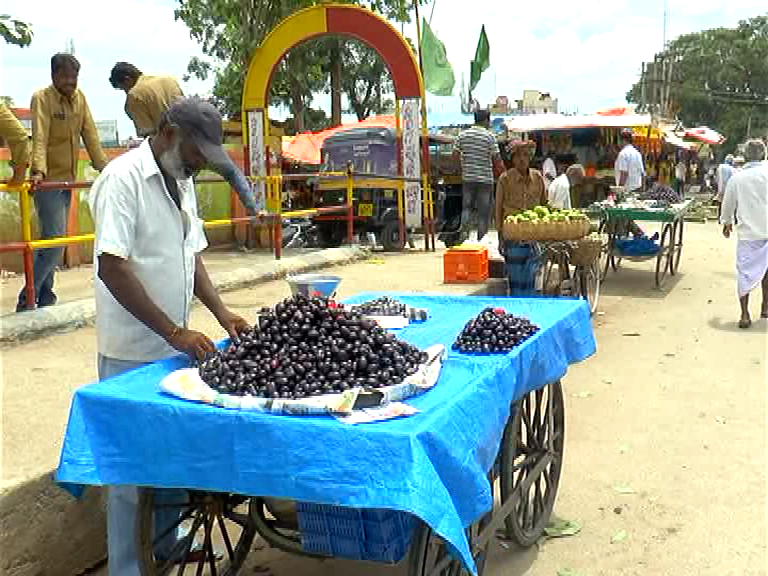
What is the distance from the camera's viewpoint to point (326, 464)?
222cm

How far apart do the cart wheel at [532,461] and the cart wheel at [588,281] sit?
4147 mm

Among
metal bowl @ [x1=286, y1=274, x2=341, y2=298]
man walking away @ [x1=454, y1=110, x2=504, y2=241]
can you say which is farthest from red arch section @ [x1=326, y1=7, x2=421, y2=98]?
metal bowl @ [x1=286, y1=274, x2=341, y2=298]

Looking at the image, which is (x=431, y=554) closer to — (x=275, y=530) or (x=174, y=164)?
(x=275, y=530)

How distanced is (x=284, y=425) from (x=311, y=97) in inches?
1072

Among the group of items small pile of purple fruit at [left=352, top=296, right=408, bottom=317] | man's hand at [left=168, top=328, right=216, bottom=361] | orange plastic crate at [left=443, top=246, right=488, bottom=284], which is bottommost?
orange plastic crate at [left=443, top=246, right=488, bottom=284]

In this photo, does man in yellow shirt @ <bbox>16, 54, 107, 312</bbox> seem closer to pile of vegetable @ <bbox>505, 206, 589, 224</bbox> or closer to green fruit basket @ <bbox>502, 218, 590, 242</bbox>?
green fruit basket @ <bbox>502, 218, 590, 242</bbox>

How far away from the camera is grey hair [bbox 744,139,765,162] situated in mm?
8859

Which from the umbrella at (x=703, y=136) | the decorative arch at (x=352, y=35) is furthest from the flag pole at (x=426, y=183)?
the umbrella at (x=703, y=136)

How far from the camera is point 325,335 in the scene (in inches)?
109

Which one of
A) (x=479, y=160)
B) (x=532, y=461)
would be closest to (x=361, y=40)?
(x=479, y=160)

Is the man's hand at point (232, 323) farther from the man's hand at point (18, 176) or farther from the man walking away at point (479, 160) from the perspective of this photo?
the man walking away at point (479, 160)

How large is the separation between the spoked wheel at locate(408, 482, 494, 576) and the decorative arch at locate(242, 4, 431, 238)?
9.34 meters

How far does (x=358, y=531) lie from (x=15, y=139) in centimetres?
417

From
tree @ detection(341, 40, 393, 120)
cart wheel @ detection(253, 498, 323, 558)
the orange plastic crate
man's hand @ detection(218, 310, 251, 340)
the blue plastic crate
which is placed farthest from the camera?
tree @ detection(341, 40, 393, 120)
